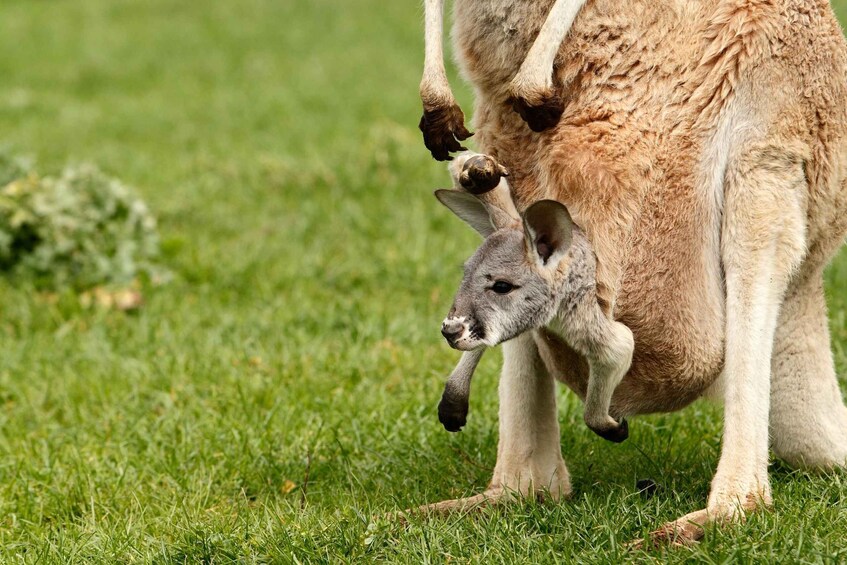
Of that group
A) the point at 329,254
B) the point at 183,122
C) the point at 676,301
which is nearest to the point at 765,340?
the point at 676,301

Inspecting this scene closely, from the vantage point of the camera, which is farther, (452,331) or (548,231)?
(548,231)

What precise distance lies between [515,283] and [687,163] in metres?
0.72

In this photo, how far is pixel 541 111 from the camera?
11.5 feet

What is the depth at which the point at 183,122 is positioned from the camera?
11484 mm

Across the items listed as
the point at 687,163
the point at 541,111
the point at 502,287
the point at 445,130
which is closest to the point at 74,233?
the point at 445,130

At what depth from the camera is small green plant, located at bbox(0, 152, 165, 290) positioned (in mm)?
6914

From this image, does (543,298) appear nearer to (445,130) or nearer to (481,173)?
(481,173)

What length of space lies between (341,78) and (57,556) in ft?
32.0

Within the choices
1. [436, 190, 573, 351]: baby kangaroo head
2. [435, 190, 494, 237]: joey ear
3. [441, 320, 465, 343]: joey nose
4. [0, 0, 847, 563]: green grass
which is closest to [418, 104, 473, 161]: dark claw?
[435, 190, 494, 237]: joey ear

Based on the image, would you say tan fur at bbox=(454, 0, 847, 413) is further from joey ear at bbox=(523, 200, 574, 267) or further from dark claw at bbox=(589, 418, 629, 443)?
joey ear at bbox=(523, 200, 574, 267)

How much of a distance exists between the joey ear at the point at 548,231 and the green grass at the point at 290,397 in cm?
83

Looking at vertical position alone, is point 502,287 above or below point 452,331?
above

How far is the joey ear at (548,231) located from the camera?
321 centimetres

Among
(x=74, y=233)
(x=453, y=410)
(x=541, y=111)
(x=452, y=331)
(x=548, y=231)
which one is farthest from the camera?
(x=74, y=233)
